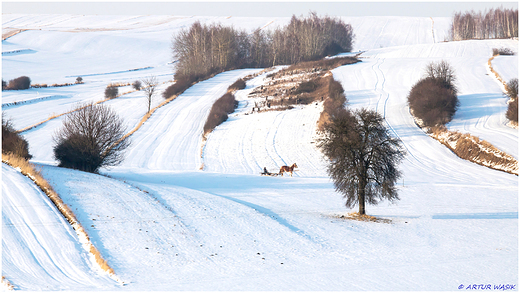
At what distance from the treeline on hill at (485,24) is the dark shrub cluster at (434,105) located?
10725 cm

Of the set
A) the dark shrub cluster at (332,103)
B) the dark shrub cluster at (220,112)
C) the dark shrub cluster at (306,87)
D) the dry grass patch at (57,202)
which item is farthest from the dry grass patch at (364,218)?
the dark shrub cluster at (306,87)

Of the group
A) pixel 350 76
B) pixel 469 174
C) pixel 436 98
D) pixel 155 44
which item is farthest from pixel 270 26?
pixel 469 174

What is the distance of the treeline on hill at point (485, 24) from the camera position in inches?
5443

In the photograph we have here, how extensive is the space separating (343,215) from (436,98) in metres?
32.1

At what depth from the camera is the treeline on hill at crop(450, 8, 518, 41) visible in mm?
138250

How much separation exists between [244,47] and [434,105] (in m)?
81.3

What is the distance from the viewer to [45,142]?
50.2 meters

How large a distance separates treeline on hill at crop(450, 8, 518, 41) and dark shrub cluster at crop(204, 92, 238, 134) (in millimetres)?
108619

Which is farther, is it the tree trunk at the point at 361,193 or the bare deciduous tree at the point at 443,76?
the bare deciduous tree at the point at 443,76

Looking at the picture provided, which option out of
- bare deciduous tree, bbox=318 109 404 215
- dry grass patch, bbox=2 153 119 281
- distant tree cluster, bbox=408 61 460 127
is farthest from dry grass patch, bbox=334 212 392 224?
distant tree cluster, bbox=408 61 460 127

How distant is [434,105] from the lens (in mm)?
48188

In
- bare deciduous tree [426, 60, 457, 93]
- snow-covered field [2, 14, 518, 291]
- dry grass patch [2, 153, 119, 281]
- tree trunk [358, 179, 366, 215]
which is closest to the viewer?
snow-covered field [2, 14, 518, 291]

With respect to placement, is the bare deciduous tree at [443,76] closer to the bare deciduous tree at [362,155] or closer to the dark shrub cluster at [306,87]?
the dark shrub cluster at [306,87]

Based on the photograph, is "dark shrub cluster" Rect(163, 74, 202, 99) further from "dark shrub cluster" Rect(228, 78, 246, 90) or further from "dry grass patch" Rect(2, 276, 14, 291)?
"dry grass patch" Rect(2, 276, 14, 291)
